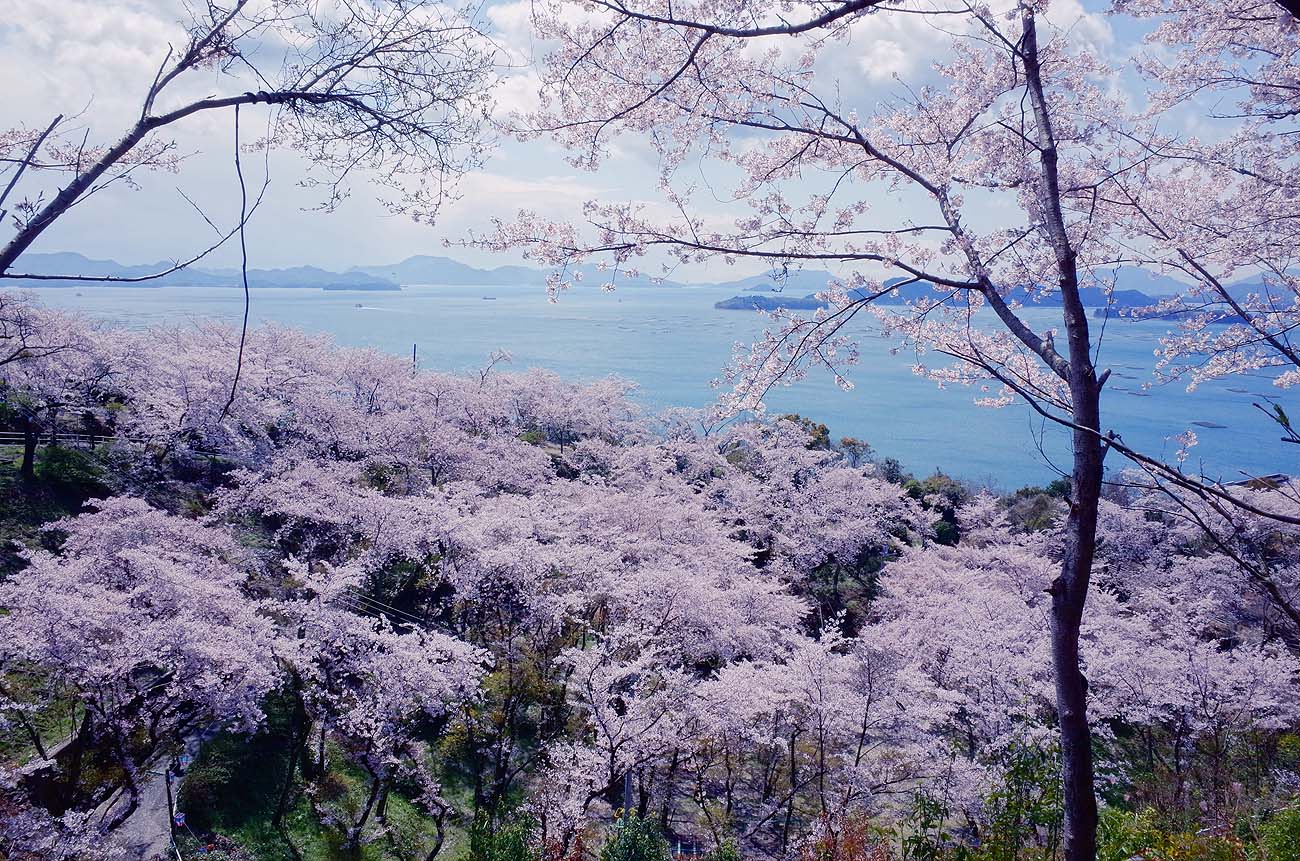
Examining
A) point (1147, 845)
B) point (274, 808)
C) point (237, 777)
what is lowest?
point (274, 808)

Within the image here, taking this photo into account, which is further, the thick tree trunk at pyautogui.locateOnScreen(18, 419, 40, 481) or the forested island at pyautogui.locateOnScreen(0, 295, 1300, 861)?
the thick tree trunk at pyautogui.locateOnScreen(18, 419, 40, 481)

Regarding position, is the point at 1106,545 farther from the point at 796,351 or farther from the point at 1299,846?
the point at 796,351

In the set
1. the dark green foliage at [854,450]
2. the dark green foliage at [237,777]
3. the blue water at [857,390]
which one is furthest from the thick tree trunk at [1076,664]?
the dark green foliage at [854,450]

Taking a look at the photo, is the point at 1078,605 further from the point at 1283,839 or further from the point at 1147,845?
the point at 1283,839

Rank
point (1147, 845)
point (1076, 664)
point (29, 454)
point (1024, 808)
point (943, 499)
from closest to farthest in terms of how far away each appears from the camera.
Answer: point (1076, 664) < point (1147, 845) < point (1024, 808) < point (29, 454) < point (943, 499)

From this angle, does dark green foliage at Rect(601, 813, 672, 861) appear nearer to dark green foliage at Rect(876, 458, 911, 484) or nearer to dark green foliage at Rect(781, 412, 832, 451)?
dark green foliage at Rect(781, 412, 832, 451)

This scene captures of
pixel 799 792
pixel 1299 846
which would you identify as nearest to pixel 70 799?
pixel 799 792

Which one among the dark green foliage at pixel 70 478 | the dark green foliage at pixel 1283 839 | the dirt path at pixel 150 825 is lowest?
the dirt path at pixel 150 825

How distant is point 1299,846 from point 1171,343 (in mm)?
4448

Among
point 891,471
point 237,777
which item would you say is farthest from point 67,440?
point 891,471

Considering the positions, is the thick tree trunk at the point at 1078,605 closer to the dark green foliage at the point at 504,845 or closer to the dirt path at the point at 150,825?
the dark green foliage at the point at 504,845

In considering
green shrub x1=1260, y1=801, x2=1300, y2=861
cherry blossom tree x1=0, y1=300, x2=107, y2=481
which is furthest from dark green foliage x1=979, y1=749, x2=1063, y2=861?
cherry blossom tree x1=0, y1=300, x2=107, y2=481

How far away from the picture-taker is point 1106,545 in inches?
842

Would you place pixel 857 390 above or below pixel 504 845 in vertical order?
above
